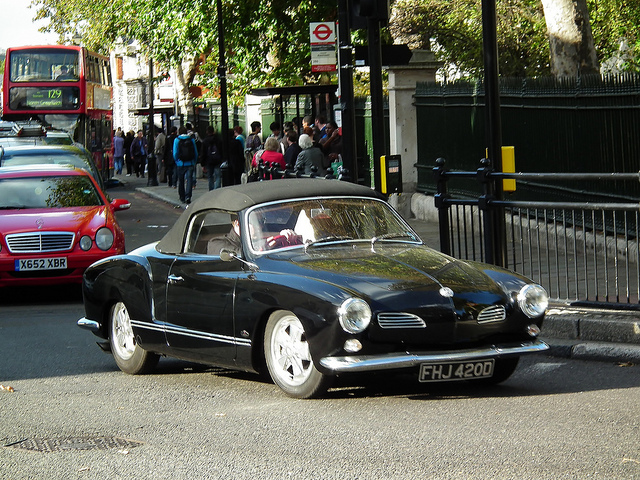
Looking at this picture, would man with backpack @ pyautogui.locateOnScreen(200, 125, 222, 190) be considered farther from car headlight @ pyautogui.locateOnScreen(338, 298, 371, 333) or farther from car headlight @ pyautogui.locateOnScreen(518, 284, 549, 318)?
car headlight @ pyautogui.locateOnScreen(338, 298, 371, 333)

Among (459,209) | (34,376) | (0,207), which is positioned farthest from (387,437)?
(0,207)

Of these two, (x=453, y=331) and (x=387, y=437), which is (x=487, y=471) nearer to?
(x=387, y=437)

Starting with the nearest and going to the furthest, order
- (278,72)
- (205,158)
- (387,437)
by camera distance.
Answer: (387,437) < (205,158) < (278,72)

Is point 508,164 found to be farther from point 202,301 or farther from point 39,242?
point 39,242

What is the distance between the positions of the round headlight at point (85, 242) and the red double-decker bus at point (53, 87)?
68.1ft

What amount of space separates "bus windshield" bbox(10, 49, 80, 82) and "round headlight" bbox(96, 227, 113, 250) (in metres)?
21.1

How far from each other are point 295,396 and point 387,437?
1.18 metres

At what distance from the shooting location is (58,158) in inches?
688

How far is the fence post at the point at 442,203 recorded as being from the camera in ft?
34.6

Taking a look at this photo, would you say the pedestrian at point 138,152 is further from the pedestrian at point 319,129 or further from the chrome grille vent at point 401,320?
the chrome grille vent at point 401,320

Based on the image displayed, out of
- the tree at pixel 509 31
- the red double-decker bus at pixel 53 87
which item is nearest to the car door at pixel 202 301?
the tree at pixel 509 31

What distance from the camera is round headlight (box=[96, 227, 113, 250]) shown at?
42.2 ft

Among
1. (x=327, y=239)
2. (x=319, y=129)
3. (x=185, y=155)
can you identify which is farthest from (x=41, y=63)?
(x=327, y=239)

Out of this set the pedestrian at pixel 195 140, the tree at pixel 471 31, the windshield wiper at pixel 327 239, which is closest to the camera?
the windshield wiper at pixel 327 239
